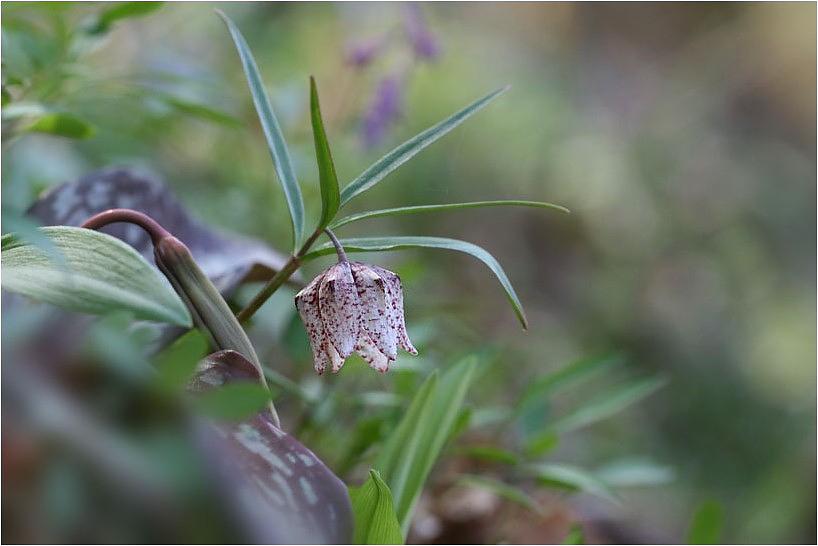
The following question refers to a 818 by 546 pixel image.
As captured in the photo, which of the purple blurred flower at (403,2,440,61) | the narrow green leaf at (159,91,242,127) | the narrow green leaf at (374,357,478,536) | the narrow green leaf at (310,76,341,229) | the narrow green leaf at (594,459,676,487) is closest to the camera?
the narrow green leaf at (310,76,341,229)

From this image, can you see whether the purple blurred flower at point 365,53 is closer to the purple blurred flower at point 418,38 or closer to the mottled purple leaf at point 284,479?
the purple blurred flower at point 418,38

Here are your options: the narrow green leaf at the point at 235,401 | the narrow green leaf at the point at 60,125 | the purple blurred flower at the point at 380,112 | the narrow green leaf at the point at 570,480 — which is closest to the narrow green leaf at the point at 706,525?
the narrow green leaf at the point at 570,480

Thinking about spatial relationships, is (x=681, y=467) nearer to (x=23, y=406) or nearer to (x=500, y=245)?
(x=500, y=245)

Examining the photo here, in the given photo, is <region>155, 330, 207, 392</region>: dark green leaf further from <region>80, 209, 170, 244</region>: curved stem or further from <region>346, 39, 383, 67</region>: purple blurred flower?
<region>346, 39, 383, 67</region>: purple blurred flower

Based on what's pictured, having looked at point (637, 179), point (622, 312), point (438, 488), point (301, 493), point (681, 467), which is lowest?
point (681, 467)

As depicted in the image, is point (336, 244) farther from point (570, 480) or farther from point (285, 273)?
point (570, 480)

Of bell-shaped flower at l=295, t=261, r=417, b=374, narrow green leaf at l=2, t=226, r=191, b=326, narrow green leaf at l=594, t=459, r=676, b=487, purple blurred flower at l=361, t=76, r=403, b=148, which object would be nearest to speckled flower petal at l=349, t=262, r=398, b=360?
bell-shaped flower at l=295, t=261, r=417, b=374

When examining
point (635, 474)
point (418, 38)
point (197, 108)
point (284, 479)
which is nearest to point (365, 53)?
point (418, 38)

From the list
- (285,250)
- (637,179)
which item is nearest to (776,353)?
(637,179)
